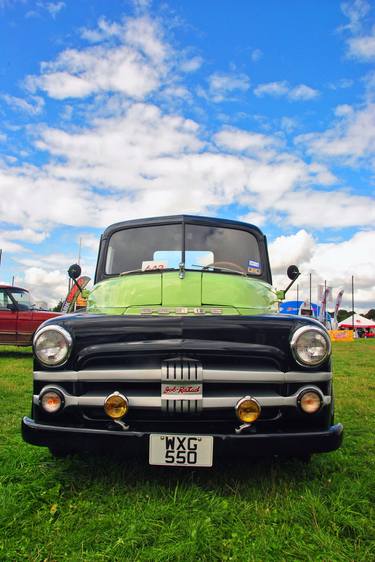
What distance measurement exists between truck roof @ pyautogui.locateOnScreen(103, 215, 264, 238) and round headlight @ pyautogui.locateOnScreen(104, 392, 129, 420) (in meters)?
1.92

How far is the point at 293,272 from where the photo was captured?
399 cm

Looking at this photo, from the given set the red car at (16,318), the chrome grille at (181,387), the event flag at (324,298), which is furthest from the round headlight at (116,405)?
the event flag at (324,298)

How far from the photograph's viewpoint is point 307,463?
293 cm

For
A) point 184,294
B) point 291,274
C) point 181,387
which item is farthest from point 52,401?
point 291,274

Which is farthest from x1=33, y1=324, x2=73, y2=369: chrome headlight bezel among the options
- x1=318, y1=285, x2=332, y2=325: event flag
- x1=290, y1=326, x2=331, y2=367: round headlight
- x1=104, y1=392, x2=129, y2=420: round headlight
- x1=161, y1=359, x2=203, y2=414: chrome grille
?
x1=318, y1=285, x2=332, y2=325: event flag

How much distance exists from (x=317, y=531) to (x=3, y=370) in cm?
683

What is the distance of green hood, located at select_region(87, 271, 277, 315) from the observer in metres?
3.16

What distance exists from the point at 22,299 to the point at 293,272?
8.22m

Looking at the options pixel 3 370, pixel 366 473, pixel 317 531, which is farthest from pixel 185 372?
pixel 3 370

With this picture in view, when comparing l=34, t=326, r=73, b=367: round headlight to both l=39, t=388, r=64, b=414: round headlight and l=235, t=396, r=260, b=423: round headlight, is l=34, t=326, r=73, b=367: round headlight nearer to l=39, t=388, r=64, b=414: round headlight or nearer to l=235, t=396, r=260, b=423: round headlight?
l=39, t=388, r=64, b=414: round headlight

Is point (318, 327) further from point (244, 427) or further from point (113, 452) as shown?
point (113, 452)

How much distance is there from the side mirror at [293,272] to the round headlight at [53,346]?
2.29 meters

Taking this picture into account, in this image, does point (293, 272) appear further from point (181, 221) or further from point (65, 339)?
point (65, 339)

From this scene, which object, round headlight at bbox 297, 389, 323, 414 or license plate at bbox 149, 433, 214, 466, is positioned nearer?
license plate at bbox 149, 433, 214, 466
